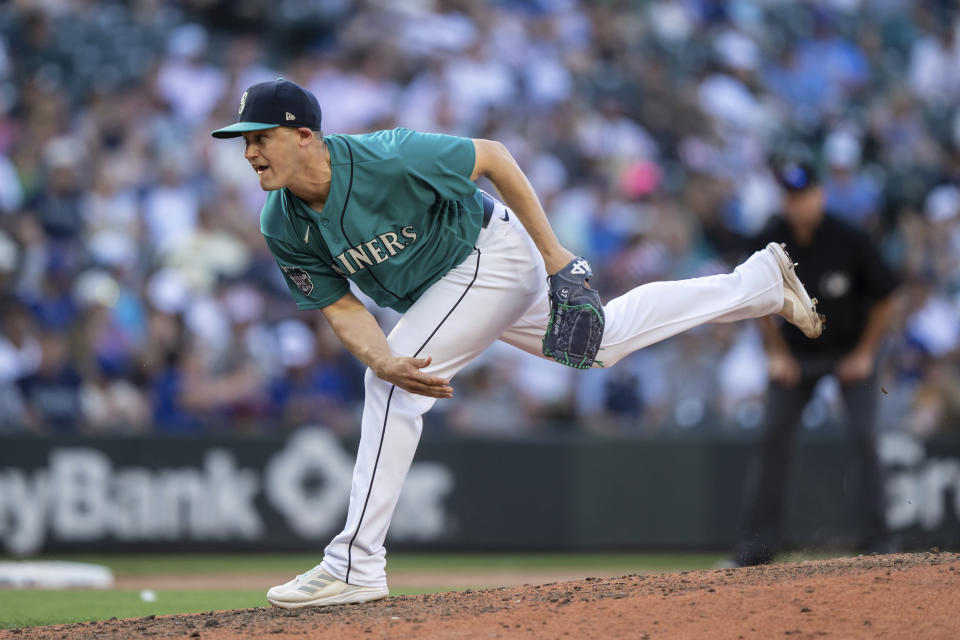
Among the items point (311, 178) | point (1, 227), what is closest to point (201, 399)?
point (1, 227)

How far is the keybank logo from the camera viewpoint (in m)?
9.22

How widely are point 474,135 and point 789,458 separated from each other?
20.4 ft

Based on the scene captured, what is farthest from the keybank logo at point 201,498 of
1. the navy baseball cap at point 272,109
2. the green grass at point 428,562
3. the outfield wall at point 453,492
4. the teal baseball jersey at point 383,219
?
the navy baseball cap at point 272,109

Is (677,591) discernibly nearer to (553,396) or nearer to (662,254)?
(553,396)

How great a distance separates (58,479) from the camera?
9273 mm

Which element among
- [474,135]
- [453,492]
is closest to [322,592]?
[453,492]

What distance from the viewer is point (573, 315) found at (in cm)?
489

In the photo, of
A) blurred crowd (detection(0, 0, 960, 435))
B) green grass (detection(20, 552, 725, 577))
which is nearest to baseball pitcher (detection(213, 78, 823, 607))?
green grass (detection(20, 552, 725, 577))

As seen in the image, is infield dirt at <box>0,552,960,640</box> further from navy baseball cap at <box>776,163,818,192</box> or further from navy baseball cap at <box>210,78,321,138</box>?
navy baseball cap at <box>776,163,818,192</box>

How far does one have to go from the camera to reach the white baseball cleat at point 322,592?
4.93 m

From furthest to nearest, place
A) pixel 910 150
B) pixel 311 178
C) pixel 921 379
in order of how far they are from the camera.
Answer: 1. pixel 910 150
2. pixel 921 379
3. pixel 311 178

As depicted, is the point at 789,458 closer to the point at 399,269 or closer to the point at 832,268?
the point at 832,268

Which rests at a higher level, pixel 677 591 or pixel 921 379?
pixel 921 379

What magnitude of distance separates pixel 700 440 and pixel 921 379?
244 cm
